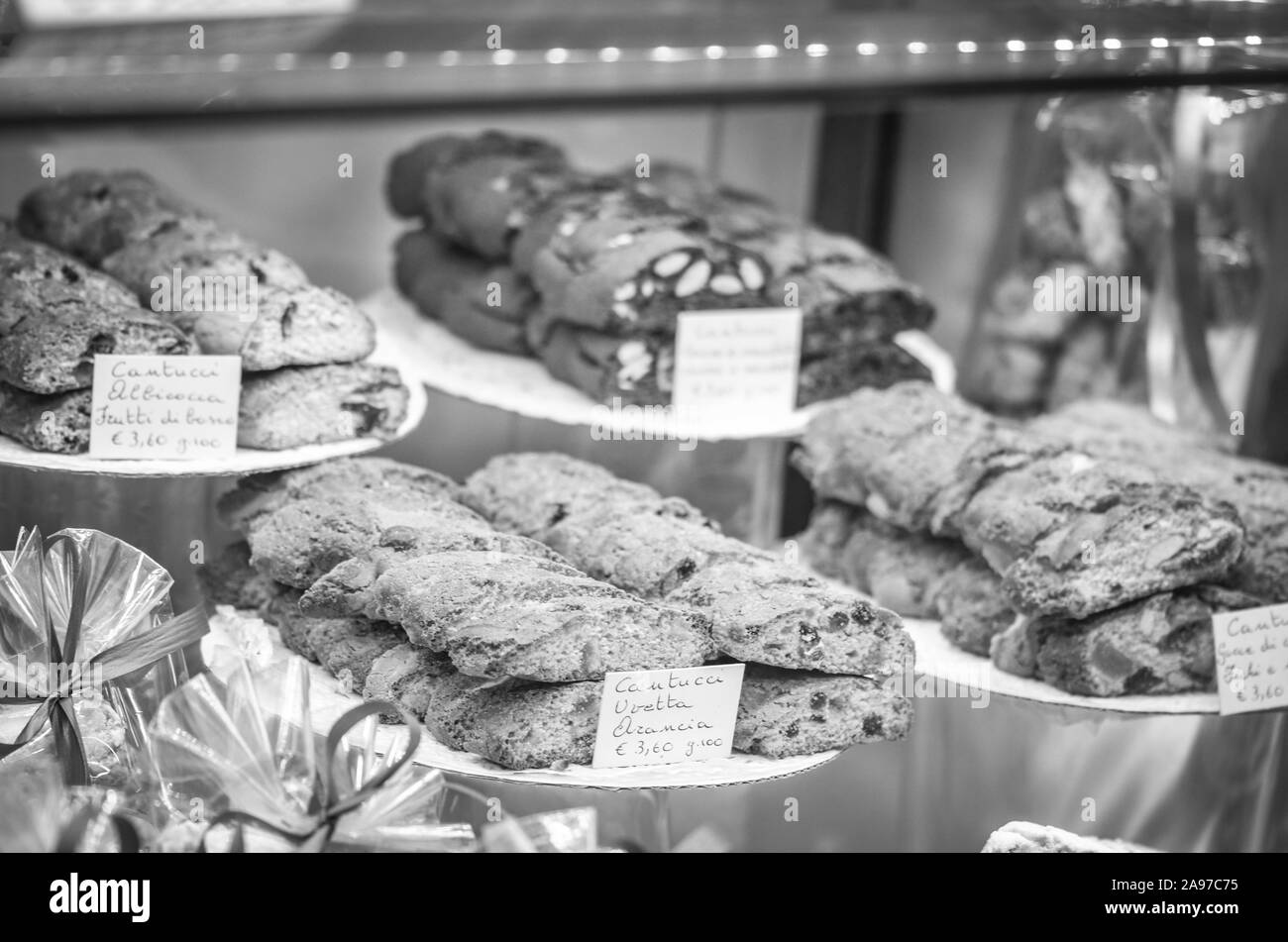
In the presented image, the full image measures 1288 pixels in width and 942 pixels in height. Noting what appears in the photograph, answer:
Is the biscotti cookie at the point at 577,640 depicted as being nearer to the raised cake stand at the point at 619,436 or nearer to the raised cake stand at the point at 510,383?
the raised cake stand at the point at 619,436

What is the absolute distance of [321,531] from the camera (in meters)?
2.20

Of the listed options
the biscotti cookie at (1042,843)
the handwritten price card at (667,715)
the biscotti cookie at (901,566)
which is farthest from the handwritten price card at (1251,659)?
the handwritten price card at (667,715)

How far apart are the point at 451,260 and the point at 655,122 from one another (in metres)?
0.64

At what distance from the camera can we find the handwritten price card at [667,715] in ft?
6.41

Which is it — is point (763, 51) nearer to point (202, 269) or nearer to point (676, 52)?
point (676, 52)

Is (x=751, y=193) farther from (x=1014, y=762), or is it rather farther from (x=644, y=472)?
(x=1014, y=762)

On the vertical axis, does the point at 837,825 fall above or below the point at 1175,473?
below

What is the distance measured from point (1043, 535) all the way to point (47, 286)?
1.55 meters

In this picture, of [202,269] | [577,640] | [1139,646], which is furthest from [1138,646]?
[202,269]

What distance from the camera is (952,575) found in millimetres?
2477

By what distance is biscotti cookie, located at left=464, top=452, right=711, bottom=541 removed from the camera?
92.5 inches
